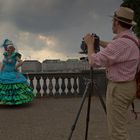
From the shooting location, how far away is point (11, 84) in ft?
40.7

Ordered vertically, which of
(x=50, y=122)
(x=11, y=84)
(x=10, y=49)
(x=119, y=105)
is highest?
(x=10, y=49)

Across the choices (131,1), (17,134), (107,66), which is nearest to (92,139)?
(17,134)

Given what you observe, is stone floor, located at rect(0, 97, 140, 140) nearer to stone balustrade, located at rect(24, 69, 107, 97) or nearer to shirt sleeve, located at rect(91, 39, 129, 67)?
stone balustrade, located at rect(24, 69, 107, 97)

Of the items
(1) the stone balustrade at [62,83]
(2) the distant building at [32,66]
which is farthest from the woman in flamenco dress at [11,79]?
(2) the distant building at [32,66]

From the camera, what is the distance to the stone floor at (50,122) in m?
8.08

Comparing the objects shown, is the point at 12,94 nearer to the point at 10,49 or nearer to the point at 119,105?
the point at 10,49

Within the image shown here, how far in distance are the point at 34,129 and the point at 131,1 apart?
2305 cm

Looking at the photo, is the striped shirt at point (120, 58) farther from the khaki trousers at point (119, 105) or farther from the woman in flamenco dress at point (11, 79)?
the woman in flamenco dress at point (11, 79)

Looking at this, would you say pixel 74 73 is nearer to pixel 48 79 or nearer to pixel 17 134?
pixel 48 79

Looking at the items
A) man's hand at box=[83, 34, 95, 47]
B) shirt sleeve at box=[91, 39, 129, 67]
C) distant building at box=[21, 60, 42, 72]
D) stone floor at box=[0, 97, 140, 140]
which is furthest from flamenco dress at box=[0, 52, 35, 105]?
shirt sleeve at box=[91, 39, 129, 67]

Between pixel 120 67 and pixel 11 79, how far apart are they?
25.4ft

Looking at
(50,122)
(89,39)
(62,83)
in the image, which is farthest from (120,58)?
(62,83)

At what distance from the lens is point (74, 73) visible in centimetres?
1492

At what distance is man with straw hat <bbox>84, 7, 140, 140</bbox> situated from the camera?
193 inches
